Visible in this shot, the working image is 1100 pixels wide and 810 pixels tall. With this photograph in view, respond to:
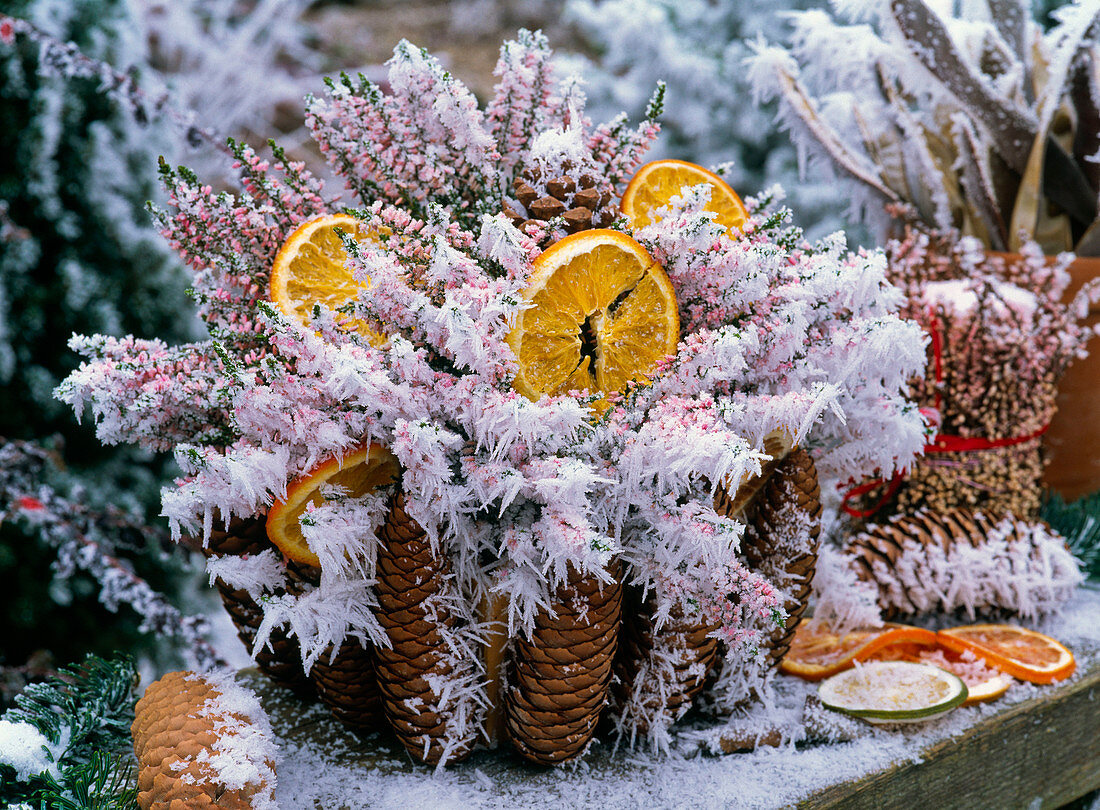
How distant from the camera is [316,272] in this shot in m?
0.65

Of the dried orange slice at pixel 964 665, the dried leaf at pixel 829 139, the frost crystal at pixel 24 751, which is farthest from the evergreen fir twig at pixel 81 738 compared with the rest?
→ the dried leaf at pixel 829 139

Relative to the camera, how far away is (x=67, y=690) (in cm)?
72

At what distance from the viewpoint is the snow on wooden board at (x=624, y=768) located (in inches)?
24.3

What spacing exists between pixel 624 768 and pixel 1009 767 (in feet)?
1.33

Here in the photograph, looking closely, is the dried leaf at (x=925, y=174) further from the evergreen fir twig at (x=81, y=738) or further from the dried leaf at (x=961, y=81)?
the evergreen fir twig at (x=81, y=738)

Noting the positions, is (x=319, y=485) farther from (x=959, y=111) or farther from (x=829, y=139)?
(x=959, y=111)

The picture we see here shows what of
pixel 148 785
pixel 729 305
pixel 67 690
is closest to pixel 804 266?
pixel 729 305

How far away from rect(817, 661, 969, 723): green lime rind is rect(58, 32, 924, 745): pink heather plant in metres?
0.09

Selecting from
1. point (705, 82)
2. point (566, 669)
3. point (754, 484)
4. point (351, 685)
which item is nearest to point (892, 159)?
point (754, 484)

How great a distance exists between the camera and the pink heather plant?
0.55 m

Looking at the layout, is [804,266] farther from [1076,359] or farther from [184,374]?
[1076,359]

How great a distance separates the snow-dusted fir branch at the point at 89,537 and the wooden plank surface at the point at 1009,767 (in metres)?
0.66

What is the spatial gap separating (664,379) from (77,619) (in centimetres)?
113

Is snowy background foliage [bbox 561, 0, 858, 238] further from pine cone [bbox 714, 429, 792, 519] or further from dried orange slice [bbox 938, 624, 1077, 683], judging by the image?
pine cone [bbox 714, 429, 792, 519]
